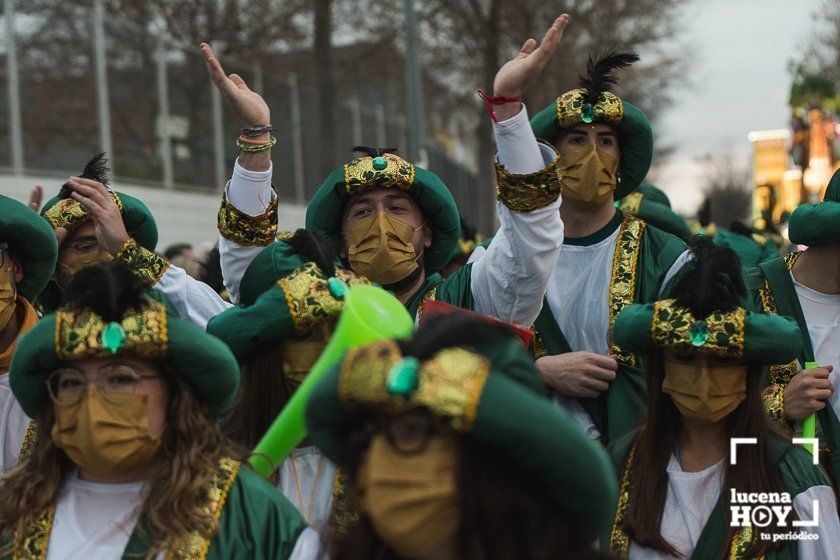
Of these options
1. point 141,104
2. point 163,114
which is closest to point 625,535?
point 141,104

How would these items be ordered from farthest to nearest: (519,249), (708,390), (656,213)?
(656,213) < (519,249) < (708,390)

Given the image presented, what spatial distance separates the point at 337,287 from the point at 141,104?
13.7 meters

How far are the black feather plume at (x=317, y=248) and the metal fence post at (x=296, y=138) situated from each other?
17980 millimetres

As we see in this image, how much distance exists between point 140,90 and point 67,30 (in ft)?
6.43

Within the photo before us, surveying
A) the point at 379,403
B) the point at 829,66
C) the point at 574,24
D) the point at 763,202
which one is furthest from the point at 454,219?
the point at 829,66

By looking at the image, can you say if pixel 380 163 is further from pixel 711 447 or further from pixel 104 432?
pixel 104 432

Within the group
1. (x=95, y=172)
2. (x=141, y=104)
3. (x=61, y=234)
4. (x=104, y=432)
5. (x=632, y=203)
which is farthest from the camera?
(x=141, y=104)

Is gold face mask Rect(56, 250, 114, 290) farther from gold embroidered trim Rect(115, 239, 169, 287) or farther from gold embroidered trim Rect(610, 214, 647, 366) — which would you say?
gold embroidered trim Rect(610, 214, 647, 366)

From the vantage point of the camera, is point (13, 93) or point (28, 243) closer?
point (28, 243)

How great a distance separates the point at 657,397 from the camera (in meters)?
4.11

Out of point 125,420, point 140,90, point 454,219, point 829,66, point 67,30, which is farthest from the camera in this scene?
point 829,66

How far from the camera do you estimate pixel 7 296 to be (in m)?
4.68

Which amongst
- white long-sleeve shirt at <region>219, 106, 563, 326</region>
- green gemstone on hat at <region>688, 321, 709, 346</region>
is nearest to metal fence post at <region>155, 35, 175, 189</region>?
white long-sleeve shirt at <region>219, 106, 563, 326</region>

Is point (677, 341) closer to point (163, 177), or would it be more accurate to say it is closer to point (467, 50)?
point (163, 177)
